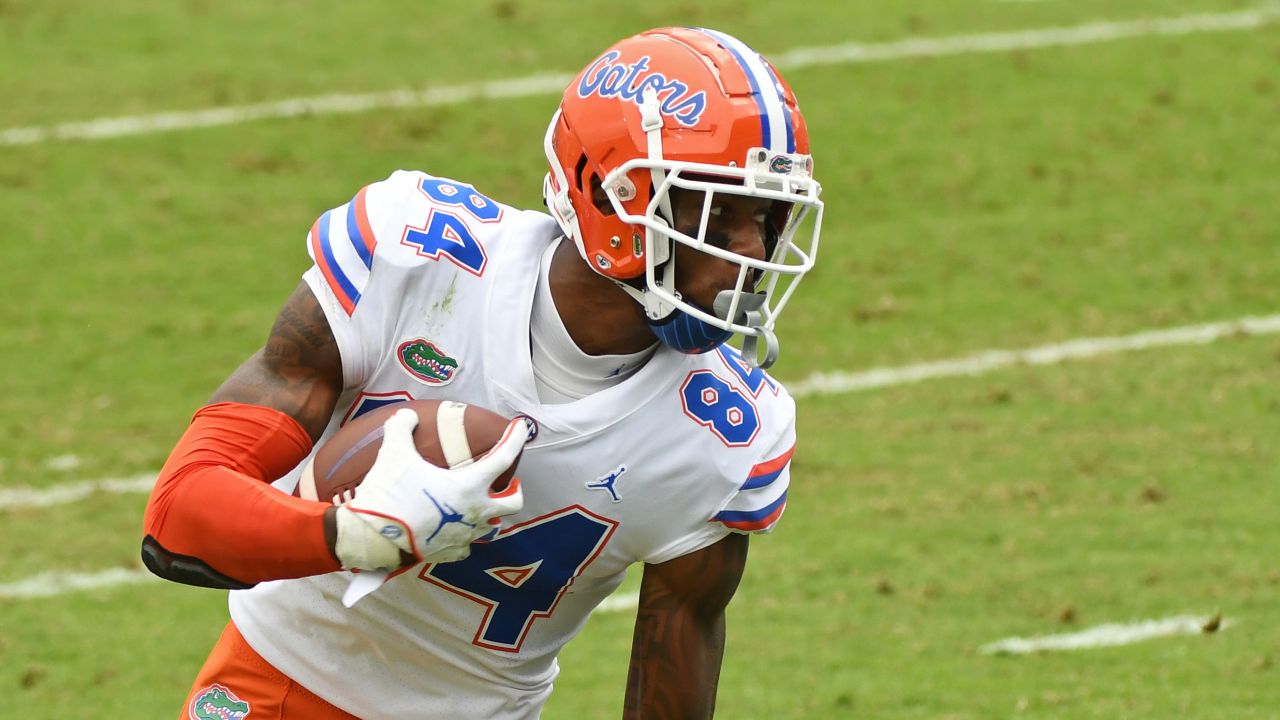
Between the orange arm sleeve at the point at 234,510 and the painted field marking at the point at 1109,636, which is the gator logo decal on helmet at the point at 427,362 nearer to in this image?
the orange arm sleeve at the point at 234,510

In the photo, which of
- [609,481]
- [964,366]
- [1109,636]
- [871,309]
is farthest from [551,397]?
[871,309]

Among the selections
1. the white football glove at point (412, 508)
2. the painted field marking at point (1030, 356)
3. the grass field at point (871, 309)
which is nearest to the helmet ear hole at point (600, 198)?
the white football glove at point (412, 508)

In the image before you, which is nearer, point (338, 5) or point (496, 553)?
point (496, 553)

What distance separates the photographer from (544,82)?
35.7 ft

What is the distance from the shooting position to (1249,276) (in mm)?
9195

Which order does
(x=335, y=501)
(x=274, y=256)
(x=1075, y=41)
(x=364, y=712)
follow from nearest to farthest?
(x=335, y=501), (x=364, y=712), (x=274, y=256), (x=1075, y=41)

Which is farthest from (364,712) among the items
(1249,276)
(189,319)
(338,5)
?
(338,5)

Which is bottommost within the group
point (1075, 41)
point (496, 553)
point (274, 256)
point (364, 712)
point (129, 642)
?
point (1075, 41)

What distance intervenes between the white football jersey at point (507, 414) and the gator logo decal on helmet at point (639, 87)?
27cm

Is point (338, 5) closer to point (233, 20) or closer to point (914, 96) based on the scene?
point (233, 20)

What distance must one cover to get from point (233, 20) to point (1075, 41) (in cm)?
519

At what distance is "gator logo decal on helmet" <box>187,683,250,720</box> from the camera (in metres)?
3.40

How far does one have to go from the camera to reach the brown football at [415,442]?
282 centimetres

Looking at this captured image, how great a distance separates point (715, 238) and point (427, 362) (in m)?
0.52
